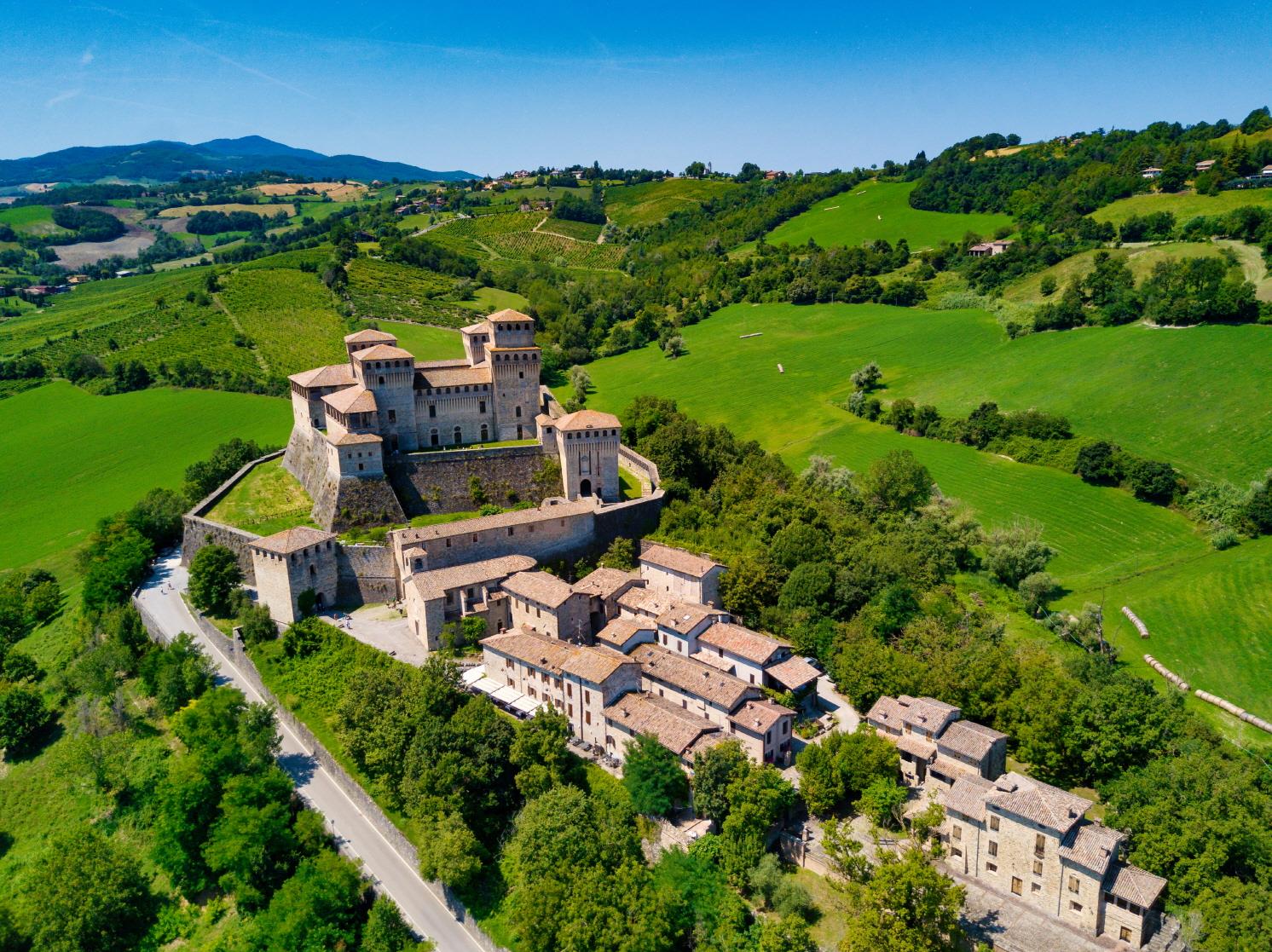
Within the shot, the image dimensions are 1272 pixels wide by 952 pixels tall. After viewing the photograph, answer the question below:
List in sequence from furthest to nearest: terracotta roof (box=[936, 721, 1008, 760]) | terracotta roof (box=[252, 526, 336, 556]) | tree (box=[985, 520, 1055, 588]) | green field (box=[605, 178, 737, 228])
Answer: green field (box=[605, 178, 737, 228]), tree (box=[985, 520, 1055, 588]), terracotta roof (box=[252, 526, 336, 556]), terracotta roof (box=[936, 721, 1008, 760])

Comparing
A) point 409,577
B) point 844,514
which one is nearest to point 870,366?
point 844,514

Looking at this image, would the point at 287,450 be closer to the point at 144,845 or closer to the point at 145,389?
the point at 144,845

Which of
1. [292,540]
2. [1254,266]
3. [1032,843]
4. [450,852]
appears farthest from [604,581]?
[1254,266]

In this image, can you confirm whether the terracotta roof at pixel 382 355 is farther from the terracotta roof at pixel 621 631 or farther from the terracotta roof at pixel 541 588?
→ the terracotta roof at pixel 621 631

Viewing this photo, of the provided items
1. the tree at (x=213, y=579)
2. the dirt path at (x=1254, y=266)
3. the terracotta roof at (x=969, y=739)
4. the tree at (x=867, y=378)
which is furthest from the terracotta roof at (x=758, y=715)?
the dirt path at (x=1254, y=266)

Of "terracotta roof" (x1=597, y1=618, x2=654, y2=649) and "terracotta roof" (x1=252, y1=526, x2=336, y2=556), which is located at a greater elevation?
"terracotta roof" (x1=252, y1=526, x2=336, y2=556)

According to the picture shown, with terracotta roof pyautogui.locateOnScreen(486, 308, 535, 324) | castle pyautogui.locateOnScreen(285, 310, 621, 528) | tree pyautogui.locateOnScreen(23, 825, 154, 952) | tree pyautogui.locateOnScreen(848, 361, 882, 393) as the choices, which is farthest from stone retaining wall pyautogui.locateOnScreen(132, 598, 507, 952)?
tree pyautogui.locateOnScreen(848, 361, 882, 393)

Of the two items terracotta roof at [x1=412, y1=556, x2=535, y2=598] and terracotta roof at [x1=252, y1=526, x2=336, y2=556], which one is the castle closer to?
terracotta roof at [x1=252, y1=526, x2=336, y2=556]
